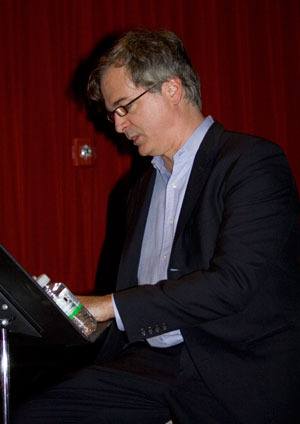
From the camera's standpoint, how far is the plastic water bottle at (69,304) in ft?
4.72

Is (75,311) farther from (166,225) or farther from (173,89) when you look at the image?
(173,89)

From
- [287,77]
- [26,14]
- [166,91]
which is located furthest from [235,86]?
→ [166,91]

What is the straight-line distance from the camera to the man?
1569 millimetres

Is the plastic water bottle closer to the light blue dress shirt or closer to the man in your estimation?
the man

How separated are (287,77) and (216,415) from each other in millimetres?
2245

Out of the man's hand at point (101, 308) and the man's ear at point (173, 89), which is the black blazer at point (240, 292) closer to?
the man's hand at point (101, 308)

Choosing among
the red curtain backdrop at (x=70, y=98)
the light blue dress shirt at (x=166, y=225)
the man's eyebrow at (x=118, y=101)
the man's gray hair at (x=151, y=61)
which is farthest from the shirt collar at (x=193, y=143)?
the red curtain backdrop at (x=70, y=98)

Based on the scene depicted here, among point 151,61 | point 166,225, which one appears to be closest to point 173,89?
point 151,61

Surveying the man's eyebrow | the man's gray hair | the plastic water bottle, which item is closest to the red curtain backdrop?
the man's gray hair

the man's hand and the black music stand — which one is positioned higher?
the black music stand

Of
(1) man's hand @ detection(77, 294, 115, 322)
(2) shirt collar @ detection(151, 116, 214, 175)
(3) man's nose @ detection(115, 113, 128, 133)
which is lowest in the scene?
(1) man's hand @ detection(77, 294, 115, 322)

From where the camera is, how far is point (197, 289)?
1.55m

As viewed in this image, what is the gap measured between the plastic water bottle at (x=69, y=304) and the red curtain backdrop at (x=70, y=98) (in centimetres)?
172

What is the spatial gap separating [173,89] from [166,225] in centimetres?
46
